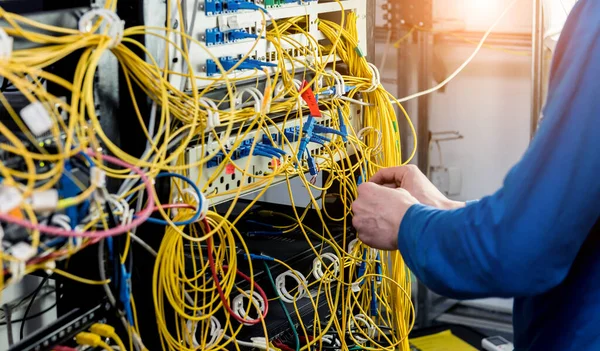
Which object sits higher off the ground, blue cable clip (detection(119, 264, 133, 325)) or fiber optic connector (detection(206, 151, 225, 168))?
fiber optic connector (detection(206, 151, 225, 168))

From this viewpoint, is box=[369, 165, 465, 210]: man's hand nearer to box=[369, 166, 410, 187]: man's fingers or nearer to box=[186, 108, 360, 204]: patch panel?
box=[369, 166, 410, 187]: man's fingers

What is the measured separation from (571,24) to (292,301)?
81 cm

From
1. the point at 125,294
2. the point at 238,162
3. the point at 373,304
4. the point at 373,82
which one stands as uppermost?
the point at 373,82

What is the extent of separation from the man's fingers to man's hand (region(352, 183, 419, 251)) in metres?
0.16

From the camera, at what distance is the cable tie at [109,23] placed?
1.00m

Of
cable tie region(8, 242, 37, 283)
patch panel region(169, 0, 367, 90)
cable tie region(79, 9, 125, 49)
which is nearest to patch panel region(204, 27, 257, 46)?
patch panel region(169, 0, 367, 90)

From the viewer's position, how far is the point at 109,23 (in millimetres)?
1016

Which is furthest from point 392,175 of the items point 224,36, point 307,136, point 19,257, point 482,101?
point 482,101

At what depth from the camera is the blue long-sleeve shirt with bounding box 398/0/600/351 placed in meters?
0.95

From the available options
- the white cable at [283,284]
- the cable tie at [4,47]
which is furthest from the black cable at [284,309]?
the cable tie at [4,47]

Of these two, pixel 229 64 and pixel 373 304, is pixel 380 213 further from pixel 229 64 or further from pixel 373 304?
pixel 373 304

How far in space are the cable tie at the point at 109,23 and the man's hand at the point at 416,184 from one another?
2.07 ft

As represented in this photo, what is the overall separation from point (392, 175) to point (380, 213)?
0.78 feet

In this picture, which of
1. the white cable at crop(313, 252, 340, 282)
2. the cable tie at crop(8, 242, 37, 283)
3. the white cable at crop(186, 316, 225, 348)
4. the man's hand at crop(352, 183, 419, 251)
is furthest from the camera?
the white cable at crop(313, 252, 340, 282)
